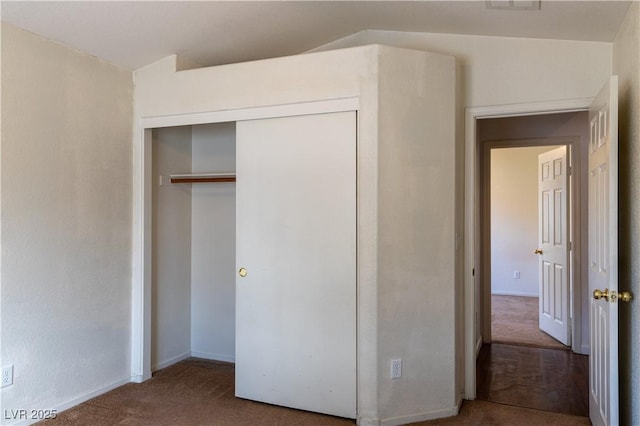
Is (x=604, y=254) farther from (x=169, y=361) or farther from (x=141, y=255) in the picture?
(x=169, y=361)

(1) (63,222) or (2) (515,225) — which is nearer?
(1) (63,222)

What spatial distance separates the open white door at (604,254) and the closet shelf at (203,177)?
2.57 m

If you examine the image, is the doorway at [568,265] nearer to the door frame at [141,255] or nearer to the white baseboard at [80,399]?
the door frame at [141,255]

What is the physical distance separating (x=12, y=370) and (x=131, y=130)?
1.86 m

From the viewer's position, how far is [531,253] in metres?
6.99

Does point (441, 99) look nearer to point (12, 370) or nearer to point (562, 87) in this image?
point (562, 87)

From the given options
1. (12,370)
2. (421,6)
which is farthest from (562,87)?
(12,370)

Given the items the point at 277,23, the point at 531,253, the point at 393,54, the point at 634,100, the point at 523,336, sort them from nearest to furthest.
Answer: the point at 634,100
the point at 393,54
the point at 277,23
the point at 523,336
the point at 531,253

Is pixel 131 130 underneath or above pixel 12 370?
above

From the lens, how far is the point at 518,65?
2951mm

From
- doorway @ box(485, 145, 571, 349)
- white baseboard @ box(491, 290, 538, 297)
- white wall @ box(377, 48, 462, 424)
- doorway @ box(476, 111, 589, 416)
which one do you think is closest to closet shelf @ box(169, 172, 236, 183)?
white wall @ box(377, 48, 462, 424)

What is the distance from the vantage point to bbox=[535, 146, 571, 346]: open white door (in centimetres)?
434

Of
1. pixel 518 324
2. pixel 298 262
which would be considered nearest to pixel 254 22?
pixel 298 262

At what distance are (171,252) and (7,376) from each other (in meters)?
1.50
